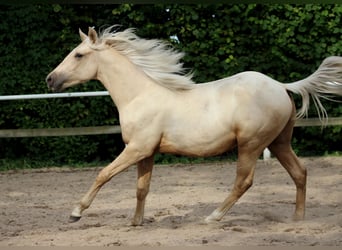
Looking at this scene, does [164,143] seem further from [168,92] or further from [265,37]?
[265,37]

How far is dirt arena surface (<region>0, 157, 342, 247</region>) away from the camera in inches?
161

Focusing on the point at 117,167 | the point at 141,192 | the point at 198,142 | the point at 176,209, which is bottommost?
the point at 176,209

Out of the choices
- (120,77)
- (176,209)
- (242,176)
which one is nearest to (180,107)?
(120,77)

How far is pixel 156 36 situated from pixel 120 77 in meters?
4.78

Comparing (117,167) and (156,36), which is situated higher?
(117,167)

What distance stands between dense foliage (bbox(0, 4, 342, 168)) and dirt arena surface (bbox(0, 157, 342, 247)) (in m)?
1.10

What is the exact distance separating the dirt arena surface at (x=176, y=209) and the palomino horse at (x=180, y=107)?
0.93 feet

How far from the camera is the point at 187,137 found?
450cm

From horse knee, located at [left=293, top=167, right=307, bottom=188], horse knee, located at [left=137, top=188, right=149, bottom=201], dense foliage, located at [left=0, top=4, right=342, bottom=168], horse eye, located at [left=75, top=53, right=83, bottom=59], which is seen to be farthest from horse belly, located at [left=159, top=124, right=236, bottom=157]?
dense foliage, located at [left=0, top=4, right=342, bottom=168]

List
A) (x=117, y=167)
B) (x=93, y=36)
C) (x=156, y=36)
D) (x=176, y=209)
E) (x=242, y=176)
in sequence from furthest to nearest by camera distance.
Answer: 1. (x=156, y=36)
2. (x=176, y=209)
3. (x=93, y=36)
4. (x=242, y=176)
5. (x=117, y=167)

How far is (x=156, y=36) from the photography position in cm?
946

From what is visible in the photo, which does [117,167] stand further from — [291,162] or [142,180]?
[291,162]

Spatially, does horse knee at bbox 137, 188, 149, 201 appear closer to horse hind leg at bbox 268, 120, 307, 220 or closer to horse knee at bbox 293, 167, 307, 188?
horse hind leg at bbox 268, 120, 307, 220

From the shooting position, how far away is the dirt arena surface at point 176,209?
410cm
